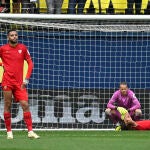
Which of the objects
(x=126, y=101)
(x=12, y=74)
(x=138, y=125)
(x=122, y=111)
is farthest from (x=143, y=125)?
(x=12, y=74)

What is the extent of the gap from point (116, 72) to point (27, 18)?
2.54 m

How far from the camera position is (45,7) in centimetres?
1652

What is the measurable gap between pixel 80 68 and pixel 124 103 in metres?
1.46

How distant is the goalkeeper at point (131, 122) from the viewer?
14461 millimetres

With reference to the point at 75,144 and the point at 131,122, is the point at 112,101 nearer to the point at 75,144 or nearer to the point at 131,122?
the point at 131,122

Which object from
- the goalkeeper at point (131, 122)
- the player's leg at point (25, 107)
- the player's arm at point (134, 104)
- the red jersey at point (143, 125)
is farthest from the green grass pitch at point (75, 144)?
the player's arm at point (134, 104)

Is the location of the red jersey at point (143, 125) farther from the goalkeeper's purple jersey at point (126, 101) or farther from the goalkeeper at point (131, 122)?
the goalkeeper's purple jersey at point (126, 101)

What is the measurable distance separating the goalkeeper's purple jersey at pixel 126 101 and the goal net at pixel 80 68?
2.31ft

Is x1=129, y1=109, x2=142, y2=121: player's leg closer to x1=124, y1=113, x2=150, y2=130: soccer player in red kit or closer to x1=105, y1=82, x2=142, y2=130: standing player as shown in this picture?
x1=105, y1=82, x2=142, y2=130: standing player

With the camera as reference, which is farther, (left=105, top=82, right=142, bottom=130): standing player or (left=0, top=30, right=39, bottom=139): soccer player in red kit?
(left=105, top=82, right=142, bottom=130): standing player

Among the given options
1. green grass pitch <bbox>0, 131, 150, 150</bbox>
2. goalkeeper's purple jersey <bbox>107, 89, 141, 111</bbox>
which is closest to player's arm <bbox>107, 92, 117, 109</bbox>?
goalkeeper's purple jersey <bbox>107, 89, 141, 111</bbox>

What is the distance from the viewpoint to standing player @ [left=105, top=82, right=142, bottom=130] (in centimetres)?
1481

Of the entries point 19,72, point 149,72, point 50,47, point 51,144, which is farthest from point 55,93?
point 51,144

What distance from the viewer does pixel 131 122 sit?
1445cm
